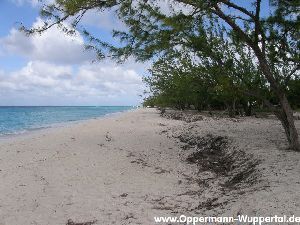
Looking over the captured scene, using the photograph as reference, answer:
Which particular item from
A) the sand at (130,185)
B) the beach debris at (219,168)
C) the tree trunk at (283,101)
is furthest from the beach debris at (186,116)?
the tree trunk at (283,101)

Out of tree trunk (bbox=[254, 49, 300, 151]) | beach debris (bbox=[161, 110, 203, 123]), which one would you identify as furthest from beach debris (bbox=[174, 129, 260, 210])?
beach debris (bbox=[161, 110, 203, 123])

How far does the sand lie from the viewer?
7.02 meters

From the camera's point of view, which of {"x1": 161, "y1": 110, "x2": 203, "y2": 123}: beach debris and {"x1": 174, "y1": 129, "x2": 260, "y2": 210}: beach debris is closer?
{"x1": 174, "y1": 129, "x2": 260, "y2": 210}: beach debris

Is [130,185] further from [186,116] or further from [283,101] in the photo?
[186,116]

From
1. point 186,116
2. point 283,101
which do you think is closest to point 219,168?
point 283,101

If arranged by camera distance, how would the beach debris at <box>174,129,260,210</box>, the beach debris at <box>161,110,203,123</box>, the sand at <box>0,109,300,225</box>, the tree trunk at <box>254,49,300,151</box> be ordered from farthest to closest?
the beach debris at <box>161,110,203,123</box>, the tree trunk at <box>254,49,300,151</box>, the beach debris at <box>174,129,260,210</box>, the sand at <box>0,109,300,225</box>

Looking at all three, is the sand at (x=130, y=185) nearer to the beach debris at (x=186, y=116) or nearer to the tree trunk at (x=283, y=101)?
the tree trunk at (x=283, y=101)

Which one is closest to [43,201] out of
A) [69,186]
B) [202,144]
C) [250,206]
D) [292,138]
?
[69,186]

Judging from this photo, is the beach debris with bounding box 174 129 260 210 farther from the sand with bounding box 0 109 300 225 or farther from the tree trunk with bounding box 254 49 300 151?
the tree trunk with bounding box 254 49 300 151

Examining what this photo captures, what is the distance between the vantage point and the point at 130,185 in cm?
944

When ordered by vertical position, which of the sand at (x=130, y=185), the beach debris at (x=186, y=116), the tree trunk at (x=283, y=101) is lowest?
the sand at (x=130, y=185)

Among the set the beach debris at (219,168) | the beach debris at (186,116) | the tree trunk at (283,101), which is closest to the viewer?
the beach debris at (219,168)

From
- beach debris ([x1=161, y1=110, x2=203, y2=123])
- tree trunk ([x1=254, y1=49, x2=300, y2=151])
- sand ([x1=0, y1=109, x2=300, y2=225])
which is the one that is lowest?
sand ([x1=0, y1=109, x2=300, y2=225])

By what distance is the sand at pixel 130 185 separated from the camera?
7.02 metres
